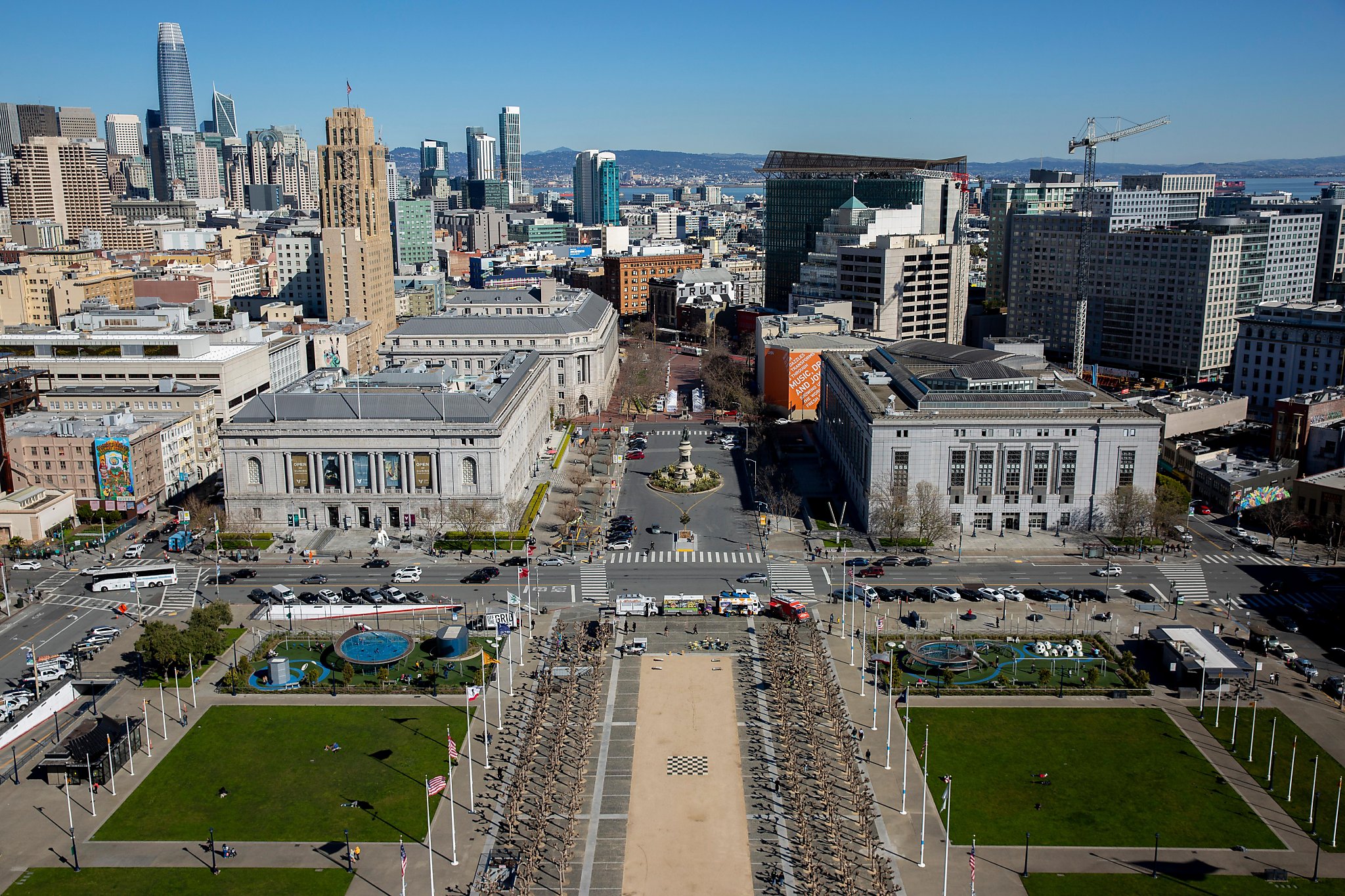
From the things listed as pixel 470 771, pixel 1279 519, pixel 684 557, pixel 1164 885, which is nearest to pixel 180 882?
pixel 470 771

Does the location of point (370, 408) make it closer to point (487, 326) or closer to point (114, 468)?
point (114, 468)

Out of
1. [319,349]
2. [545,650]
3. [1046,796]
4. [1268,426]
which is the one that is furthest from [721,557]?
[319,349]

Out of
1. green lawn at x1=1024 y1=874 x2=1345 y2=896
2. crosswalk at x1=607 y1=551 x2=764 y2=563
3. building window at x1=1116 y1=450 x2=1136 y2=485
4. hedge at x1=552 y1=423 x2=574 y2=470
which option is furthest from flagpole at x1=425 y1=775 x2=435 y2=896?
hedge at x1=552 y1=423 x2=574 y2=470

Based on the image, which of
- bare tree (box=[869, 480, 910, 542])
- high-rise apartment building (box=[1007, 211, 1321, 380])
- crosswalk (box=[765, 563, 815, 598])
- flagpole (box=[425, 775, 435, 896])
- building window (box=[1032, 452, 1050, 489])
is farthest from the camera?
high-rise apartment building (box=[1007, 211, 1321, 380])

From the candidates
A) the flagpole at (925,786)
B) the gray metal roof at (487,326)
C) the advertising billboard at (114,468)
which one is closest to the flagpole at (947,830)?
the flagpole at (925,786)

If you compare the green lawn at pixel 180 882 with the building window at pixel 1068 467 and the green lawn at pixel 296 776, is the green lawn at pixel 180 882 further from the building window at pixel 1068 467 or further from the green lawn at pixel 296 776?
the building window at pixel 1068 467

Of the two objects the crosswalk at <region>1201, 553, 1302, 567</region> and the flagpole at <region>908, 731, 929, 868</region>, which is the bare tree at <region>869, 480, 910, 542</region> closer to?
the crosswalk at <region>1201, 553, 1302, 567</region>
